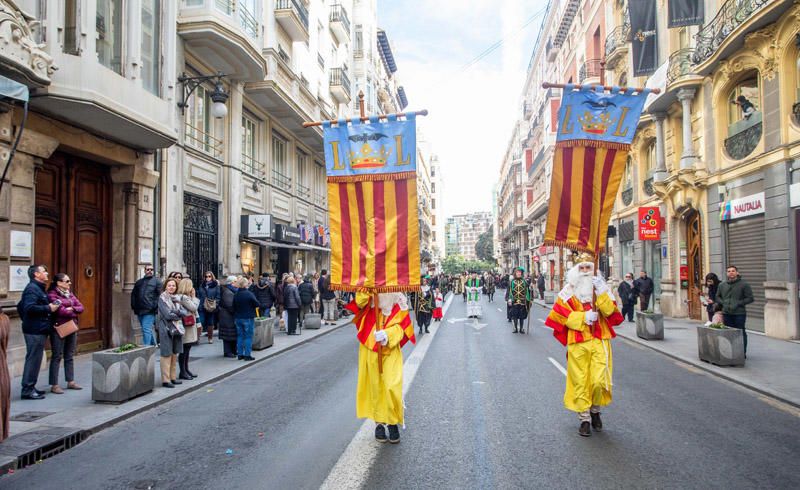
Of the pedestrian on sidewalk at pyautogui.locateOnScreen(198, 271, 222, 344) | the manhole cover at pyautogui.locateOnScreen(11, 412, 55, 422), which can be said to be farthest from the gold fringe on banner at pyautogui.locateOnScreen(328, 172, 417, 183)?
the pedestrian on sidewalk at pyautogui.locateOnScreen(198, 271, 222, 344)

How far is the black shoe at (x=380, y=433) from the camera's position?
17.9 feet

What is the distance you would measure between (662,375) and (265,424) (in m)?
6.55

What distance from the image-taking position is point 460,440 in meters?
5.44

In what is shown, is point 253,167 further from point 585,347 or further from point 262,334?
point 585,347

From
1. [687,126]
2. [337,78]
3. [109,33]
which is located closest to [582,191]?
[109,33]

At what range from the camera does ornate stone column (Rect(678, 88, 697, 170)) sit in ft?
60.3

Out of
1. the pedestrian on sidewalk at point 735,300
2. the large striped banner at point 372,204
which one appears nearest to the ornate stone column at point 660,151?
the pedestrian on sidewalk at point 735,300

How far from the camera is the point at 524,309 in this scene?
51.6ft

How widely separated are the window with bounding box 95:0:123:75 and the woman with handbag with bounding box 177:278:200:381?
5.37m

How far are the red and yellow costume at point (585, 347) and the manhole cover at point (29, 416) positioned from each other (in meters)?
6.06

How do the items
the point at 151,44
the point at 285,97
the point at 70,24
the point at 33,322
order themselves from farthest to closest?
the point at 285,97 < the point at 151,44 < the point at 70,24 < the point at 33,322

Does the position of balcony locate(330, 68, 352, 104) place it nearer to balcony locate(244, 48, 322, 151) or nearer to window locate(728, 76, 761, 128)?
balcony locate(244, 48, 322, 151)

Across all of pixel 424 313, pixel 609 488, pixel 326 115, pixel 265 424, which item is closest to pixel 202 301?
pixel 424 313

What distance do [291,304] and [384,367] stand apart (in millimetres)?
10168
